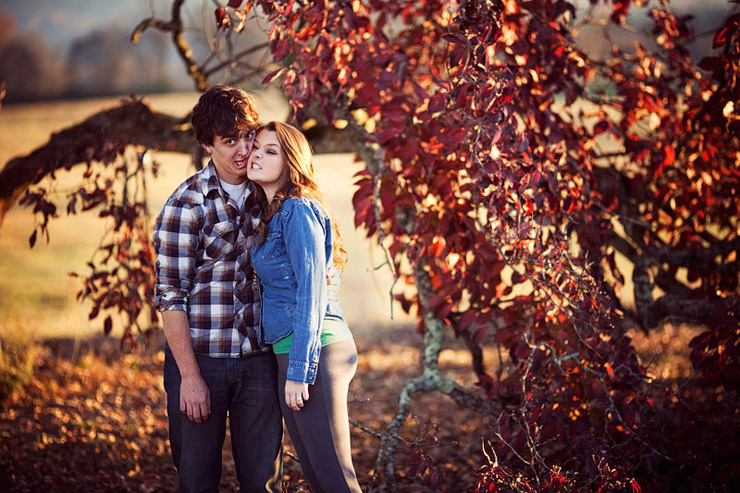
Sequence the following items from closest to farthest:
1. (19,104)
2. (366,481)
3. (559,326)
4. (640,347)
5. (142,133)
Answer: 1. (559,326)
2. (366,481)
3. (142,133)
4. (640,347)
5. (19,104)

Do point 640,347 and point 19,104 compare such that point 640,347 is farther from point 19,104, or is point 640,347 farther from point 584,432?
point 19,104

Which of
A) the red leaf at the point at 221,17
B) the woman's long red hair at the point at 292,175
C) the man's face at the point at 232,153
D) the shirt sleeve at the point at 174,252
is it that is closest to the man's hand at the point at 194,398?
the shirt sleeve at the point at 174,252

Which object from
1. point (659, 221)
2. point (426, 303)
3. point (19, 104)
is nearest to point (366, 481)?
point (426, 303)

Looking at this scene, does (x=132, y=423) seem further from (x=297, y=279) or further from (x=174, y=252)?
(x=297, y=279)

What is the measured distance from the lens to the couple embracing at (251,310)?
215cm

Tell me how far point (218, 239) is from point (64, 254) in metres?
14.6

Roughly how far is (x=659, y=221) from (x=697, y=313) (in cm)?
67

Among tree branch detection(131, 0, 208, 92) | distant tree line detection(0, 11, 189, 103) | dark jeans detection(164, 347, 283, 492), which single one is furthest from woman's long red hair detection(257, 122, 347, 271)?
distant tree line detection(0, 11, 189, 103)

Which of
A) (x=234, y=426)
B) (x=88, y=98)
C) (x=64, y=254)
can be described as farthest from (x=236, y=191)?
(x=88, y=98)

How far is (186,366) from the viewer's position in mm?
2213

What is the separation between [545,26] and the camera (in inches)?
130

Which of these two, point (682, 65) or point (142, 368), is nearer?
point (682, 65)

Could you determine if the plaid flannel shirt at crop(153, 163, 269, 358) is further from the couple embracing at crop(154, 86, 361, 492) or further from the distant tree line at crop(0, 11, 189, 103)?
the distant tree line at crop(0, 11, 189, 103)

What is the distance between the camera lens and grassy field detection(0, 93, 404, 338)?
6539mm
